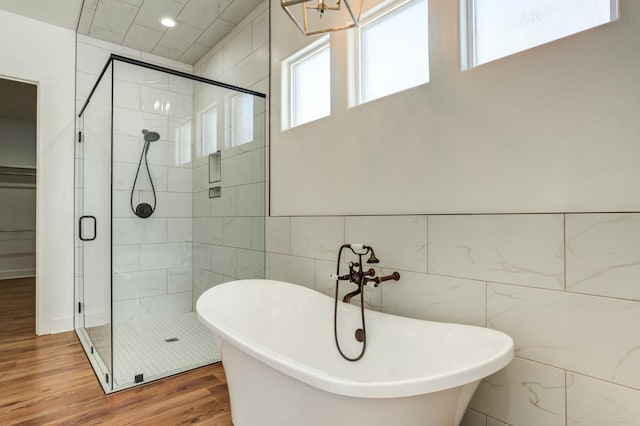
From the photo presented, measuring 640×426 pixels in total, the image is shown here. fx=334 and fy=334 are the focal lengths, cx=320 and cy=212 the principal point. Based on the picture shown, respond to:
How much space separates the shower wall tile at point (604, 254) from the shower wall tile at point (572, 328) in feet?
0.13

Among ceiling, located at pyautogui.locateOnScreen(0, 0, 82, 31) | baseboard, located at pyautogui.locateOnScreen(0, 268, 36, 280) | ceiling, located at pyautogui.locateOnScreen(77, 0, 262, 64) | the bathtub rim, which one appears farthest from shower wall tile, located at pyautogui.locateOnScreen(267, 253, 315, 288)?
baseboard, located at pyautogui.locateOnScreen(0, 268, 36, 280)

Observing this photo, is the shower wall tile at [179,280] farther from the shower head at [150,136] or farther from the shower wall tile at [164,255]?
the shower head at [150,136]

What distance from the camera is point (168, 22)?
2.90m

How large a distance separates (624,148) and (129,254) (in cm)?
269

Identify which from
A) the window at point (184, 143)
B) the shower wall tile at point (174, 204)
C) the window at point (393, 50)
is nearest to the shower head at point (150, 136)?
the window at point (184, 143)

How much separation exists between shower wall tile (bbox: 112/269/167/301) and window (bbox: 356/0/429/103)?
1989 mm

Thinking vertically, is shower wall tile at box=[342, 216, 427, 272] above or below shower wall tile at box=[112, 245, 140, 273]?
above

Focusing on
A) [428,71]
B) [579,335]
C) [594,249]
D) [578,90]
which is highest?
[428,71]

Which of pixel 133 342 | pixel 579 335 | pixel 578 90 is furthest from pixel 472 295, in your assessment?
pixel 133 342

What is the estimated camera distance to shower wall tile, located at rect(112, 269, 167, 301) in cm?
224

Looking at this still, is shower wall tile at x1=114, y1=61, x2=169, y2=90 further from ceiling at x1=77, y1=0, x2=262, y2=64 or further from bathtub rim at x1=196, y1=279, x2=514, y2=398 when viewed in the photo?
bathtub rim at x1=196, y1=279, x2=514, y2=398

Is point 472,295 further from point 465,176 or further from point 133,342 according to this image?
point 133,342

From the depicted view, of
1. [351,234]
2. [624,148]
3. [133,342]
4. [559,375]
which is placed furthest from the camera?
[133,342]

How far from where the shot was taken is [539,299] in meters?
1.21
